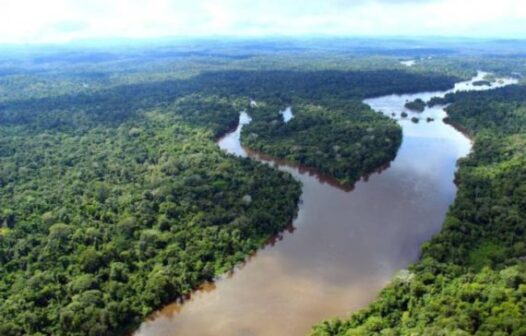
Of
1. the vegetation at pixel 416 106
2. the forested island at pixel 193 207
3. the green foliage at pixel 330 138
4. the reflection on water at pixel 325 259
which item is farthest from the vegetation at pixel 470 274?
the vegetation at pixel 416 106

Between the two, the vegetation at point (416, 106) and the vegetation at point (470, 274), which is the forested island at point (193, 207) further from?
the vegetation at point (416, 106)

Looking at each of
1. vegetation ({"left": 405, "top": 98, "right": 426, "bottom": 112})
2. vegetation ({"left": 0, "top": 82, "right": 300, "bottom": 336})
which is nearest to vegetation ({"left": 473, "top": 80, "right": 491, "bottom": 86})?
vegetation ({"left": 405, "top": 98, "right": 426, "bottom": 112})

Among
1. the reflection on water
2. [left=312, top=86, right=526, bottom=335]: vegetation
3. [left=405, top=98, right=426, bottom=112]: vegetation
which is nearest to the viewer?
[left=312, top=86, right=526, bottom=335]: vegetation

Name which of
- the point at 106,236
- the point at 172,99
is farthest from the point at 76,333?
the point at 172,99

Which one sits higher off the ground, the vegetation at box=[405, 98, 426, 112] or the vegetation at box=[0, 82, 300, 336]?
the vegetation at box=[405, 98, 426, 112]

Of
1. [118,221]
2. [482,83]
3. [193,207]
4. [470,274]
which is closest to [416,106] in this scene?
[482,83]

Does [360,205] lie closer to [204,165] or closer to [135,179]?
[204,165]

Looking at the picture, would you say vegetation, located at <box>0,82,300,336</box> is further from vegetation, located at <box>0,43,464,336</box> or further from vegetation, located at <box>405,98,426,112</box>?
vegetation, located at <box>405,98,426,112</box>

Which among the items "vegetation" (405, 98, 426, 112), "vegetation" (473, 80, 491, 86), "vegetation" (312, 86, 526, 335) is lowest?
"vegetation" (312, 86, 526, 335)
